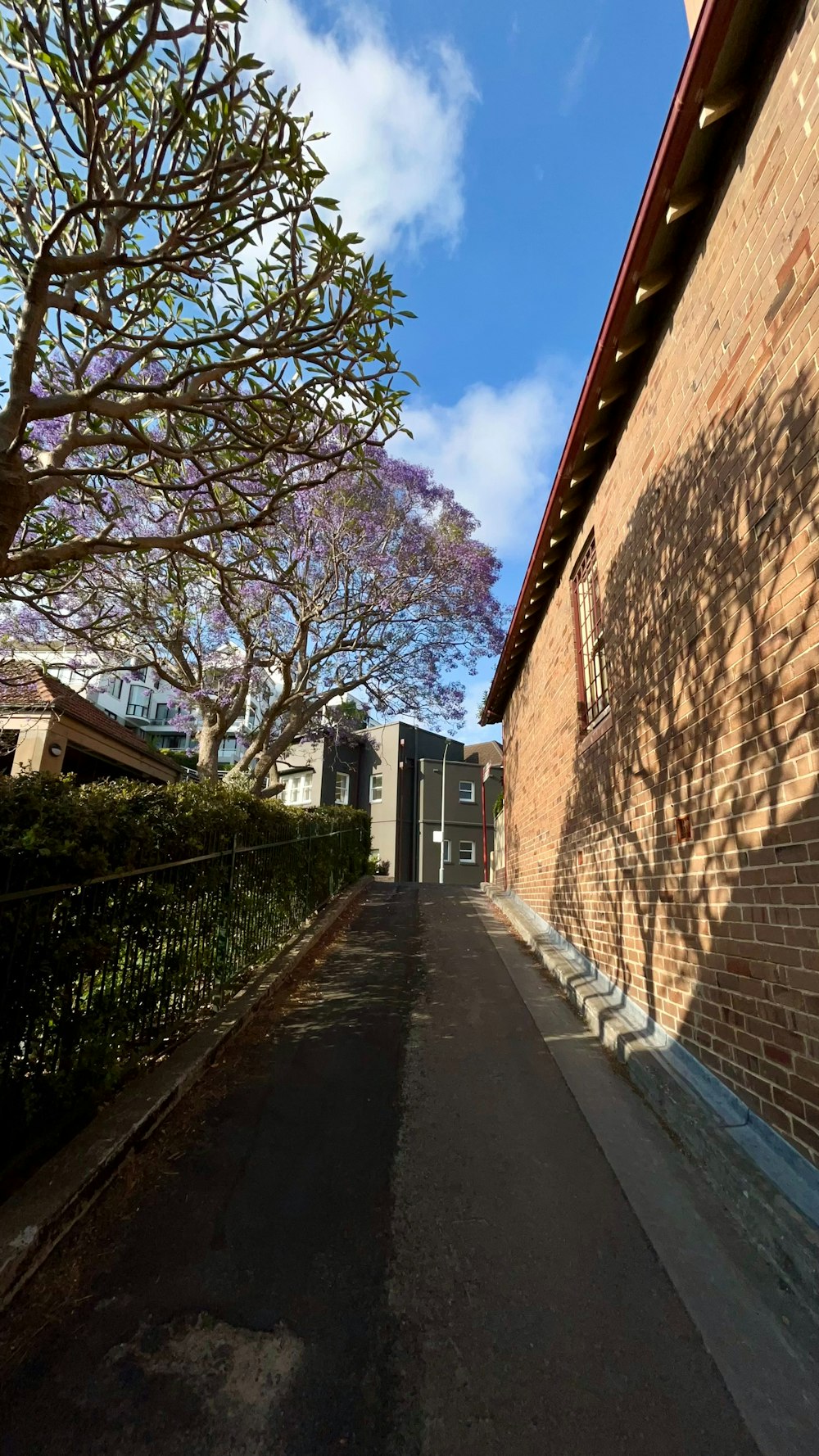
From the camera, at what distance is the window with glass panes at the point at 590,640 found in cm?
580

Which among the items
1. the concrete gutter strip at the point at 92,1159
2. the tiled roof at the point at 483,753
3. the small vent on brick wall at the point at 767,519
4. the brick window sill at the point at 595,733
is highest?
the tiled roof at the point at 483,753

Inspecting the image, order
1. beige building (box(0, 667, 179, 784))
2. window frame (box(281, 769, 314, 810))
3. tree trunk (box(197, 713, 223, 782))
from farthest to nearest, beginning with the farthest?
1. window frame (box(281, 769, 314, 810))
2. tree trunk (box(197, 713, 223, 782))
3. beige building (box(0, 667, 179, 784))

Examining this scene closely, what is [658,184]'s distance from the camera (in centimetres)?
356

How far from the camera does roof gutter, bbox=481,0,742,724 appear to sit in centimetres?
297

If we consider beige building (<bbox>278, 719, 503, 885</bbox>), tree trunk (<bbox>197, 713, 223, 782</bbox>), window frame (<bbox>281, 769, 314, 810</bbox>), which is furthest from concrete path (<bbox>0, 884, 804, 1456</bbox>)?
window frame (<bbox>281, 769, 314, 810</bbox>)

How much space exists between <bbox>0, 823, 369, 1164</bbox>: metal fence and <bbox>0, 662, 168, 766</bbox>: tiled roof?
18.3ft

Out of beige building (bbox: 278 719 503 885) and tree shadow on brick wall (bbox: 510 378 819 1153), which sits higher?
beige building (bbox: 278 719 503 885)

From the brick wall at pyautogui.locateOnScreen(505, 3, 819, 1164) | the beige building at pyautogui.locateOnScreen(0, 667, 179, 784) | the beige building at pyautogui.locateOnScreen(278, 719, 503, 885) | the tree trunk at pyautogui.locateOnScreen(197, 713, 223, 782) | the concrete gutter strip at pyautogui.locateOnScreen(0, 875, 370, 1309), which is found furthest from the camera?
the beige building at pyautogui.locateOnScreen(278, 719, 503, 885)

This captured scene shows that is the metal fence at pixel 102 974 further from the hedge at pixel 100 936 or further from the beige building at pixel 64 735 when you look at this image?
the beige building at pixel 64 735

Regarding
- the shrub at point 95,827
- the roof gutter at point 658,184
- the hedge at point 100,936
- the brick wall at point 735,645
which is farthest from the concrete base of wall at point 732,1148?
the roof gutter at point 658,184

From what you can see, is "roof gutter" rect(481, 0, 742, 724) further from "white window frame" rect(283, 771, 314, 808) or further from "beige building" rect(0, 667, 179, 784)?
"white window frame" rect(283, 771, 314, 808)

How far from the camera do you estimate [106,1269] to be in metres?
2.30

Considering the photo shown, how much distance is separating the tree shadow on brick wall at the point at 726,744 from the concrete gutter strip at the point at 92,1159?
290cm

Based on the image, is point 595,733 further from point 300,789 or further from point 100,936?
point 300,789
